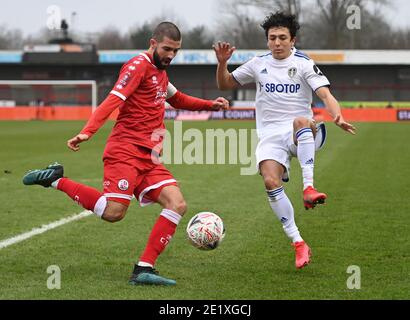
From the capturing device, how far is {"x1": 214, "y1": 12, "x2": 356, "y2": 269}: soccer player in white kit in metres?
7.35

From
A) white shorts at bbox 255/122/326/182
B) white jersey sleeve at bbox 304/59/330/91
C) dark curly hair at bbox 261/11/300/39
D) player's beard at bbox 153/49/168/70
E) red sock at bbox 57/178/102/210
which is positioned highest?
dark curly hair at bbox 261/11/300/39

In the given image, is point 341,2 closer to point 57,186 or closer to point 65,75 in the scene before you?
point 65,75

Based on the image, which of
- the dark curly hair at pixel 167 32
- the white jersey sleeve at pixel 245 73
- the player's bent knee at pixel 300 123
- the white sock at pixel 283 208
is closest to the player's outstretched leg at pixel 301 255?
the white sock at pixel 283 208

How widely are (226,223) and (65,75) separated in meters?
58.0

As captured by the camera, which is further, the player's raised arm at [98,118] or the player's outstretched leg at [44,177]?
the player's outstretched leg at [44,177]

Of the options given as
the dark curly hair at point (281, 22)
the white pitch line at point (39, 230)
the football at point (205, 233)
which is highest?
the dark curly hair at point (281, 22)

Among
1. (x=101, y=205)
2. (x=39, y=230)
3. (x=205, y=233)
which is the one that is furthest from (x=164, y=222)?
(x=39, y=230)

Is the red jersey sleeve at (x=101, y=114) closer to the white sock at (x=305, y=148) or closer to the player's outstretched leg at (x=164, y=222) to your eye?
the player's outstretched leg at (x=164, y=222)

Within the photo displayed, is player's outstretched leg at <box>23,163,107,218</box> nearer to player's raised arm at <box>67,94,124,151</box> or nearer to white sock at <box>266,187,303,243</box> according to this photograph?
player's raised arm at <box>67,94,124,151</box>

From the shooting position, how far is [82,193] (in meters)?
6.86

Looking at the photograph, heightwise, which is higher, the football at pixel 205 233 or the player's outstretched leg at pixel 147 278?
the football at pixel 205 233

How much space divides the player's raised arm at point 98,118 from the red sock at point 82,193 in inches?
21.3

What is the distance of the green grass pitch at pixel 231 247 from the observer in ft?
20.2

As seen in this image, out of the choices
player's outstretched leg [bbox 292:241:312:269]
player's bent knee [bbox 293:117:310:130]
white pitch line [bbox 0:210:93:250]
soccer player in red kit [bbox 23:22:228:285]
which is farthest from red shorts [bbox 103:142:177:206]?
white pitch line [bbox 0:210:93:250]
